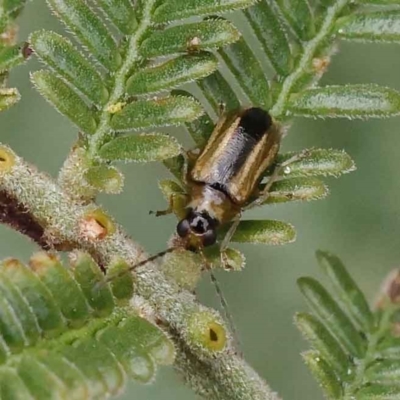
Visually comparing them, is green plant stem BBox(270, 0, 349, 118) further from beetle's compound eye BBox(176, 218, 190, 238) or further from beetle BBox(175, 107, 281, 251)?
beetle's compound eye BBox(176, 218, 190, 238)

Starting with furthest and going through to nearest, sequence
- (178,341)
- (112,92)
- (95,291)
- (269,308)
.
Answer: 1. (269,308)
2. (112,92)
3. (178,341)
4. (95,291)

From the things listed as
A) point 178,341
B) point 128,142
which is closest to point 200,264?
point 178,341

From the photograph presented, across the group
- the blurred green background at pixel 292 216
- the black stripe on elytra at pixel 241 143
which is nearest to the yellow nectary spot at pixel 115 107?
the black stripe on elytra at pixel 241 143

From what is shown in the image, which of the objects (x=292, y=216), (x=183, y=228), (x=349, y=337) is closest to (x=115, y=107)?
(x=183, y=228)

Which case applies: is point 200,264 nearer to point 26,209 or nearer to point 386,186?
point 26,209

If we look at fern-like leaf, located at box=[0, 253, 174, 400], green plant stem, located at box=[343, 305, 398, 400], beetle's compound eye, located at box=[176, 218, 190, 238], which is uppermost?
beetle's compound eye, located at box=[176, 218, 190, 238]

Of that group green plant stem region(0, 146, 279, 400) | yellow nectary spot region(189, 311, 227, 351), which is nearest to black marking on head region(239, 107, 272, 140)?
green plant stem region(0, 146, 279, 400)

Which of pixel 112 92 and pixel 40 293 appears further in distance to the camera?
pixel 112 92
